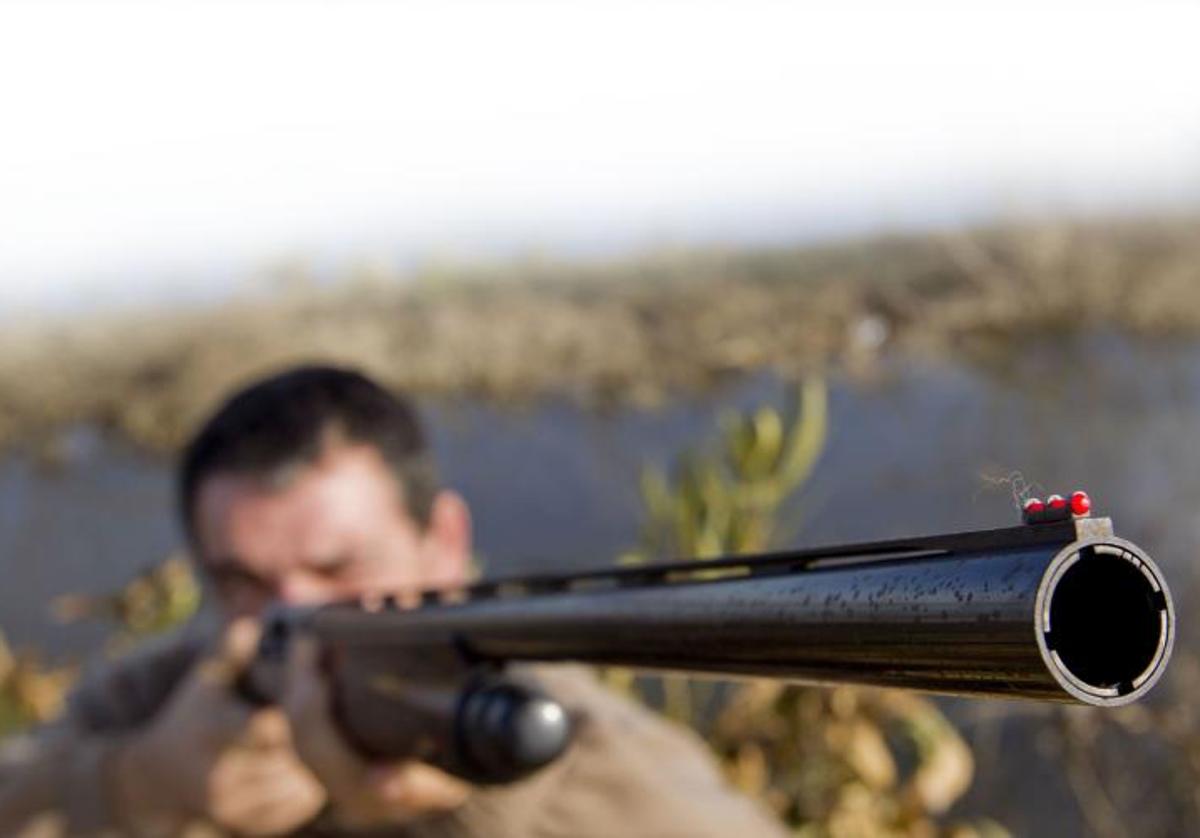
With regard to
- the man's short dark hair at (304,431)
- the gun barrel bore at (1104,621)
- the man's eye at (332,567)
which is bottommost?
the gun barrel bore at (1104,621)

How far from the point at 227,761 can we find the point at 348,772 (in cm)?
31

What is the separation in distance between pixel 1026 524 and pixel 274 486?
1545 mm

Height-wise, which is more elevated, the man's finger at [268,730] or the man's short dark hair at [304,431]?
the man's short dark hair at [304,431]

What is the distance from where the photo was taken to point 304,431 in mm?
2289

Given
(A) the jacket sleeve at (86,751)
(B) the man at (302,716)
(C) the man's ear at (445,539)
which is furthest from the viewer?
(C) the man's ear at (445,539)

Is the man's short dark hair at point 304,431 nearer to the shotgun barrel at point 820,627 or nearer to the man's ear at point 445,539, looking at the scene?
the man's ear at point 445,539

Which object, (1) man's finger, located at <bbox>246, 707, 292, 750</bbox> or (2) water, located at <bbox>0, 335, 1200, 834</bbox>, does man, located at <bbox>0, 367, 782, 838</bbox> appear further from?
(2) water, located at <bbox>0, 335, 1200, 834</bbox>

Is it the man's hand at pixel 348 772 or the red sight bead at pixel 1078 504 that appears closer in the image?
the red sight bead at pixel 1078 504

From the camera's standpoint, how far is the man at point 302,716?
1.96 m

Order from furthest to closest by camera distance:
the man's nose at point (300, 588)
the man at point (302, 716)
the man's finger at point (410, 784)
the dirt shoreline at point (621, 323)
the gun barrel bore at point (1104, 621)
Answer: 1. the dirt shoreline at point (621, 323)
2. the man's nose at point (300, 588)
3. the man at point (302, 716)
4. the man's finger at point (410, 784)
5. the gun barrel bore at point (1104, 621)

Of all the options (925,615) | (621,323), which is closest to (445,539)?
(925,615)

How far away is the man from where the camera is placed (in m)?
1.96

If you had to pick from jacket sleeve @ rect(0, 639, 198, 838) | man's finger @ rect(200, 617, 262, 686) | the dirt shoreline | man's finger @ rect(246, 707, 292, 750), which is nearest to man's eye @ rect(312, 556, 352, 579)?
man's finger @ rect(200, 617, 262, 686)

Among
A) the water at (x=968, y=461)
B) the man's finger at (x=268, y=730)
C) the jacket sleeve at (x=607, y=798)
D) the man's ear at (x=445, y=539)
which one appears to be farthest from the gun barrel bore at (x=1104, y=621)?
the water at (x=968, y=461)
